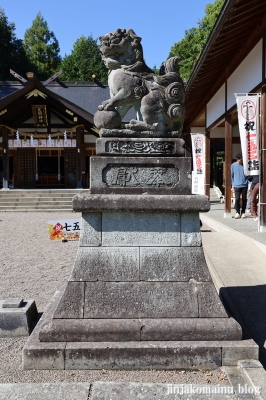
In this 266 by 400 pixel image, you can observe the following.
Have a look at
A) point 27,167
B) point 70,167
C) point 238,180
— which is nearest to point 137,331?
point 238,180

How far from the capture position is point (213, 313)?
9.40 feet

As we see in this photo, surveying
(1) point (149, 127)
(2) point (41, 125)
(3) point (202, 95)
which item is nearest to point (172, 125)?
(1) point (149, 127)

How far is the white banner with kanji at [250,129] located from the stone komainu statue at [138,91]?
534 centimetres

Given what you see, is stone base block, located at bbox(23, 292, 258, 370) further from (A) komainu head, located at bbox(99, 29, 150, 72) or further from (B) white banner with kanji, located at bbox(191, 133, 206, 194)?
(B) white banner with kanji, located at bbox(191, 133, 206, 194)

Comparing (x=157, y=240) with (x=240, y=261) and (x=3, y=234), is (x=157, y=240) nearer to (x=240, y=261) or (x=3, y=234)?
(x=240, y=261)

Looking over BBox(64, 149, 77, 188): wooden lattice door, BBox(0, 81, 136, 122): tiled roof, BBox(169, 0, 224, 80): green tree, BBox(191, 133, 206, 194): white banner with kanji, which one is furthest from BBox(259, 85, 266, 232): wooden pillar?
BBox(169, 0, 224, 80): green tree

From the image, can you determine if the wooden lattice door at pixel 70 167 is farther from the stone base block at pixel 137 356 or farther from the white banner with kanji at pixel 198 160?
the stone base block at pixel 137 356

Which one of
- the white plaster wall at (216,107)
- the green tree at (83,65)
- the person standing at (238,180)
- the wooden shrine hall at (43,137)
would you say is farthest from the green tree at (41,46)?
the person standing at (238,180)

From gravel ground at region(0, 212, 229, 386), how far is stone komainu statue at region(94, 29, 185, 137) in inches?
77.6

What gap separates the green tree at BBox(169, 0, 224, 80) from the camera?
28.7 m

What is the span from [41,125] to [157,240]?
18917 mm

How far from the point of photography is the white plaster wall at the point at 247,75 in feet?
27.0

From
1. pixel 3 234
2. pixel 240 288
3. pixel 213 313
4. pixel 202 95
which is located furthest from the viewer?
pixel 202 95

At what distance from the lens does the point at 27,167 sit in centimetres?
2181
